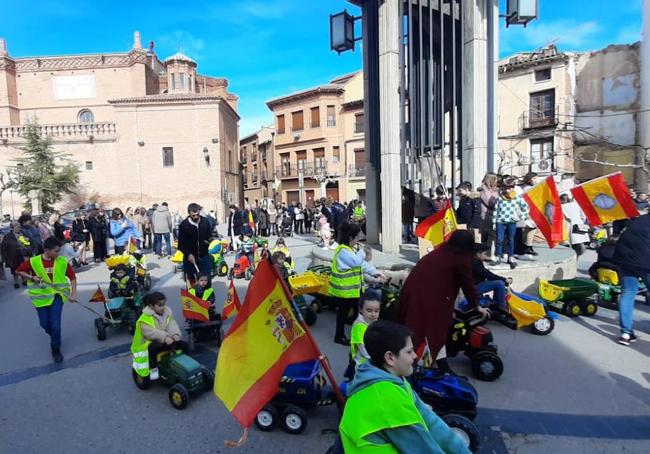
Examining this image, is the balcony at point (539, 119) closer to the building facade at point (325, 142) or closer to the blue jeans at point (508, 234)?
the building facade at point (325, 142)

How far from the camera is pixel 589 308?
671cm

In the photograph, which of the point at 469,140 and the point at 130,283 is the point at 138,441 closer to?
the point at 130,283

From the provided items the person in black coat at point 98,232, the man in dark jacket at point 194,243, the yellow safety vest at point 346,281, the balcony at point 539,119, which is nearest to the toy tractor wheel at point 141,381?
the yellow safety vest at point 346,281

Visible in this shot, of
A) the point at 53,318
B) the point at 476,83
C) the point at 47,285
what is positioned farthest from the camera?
the point at 476,83

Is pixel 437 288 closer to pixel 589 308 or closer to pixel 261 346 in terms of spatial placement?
pixel 261 346

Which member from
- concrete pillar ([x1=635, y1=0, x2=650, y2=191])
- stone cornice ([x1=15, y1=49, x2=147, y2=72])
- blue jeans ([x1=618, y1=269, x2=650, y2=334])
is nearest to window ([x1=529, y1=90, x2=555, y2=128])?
concrete pillar ([x1=635, y1=0, x2=650, y2=191])

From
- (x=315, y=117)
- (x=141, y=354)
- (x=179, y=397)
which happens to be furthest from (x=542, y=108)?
(x=179, y=397)

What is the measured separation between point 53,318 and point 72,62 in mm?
45604

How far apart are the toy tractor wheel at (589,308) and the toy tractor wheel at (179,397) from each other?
20.0 ft

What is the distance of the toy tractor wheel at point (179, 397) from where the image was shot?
165 inches

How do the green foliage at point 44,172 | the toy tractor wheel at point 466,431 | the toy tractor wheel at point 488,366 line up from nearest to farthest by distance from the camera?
the toy tractor wheel at point 466,431, the toy tractor wheel at point 488,366, the green foliage at point 44,172

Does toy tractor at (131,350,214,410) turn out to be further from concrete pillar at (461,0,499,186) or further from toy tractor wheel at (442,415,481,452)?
concrete pillar at (461,0,499,186)

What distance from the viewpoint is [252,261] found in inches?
439

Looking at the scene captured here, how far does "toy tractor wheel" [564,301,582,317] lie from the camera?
6.68 m
